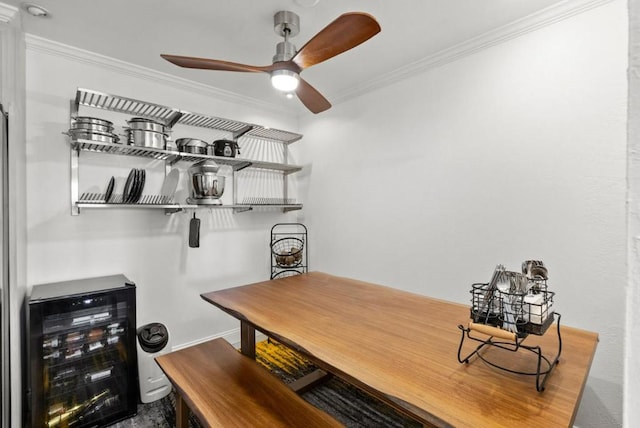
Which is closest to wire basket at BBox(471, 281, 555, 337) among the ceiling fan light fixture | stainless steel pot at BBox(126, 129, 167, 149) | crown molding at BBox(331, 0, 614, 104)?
the ceiling fan light fixture

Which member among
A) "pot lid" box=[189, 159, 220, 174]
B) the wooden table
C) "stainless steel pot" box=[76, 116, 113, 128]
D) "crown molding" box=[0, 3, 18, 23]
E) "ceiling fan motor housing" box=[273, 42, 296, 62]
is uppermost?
"crown molding" box=[0, 3, 18, 23]

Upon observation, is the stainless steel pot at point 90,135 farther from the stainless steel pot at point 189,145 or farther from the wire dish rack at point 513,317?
the wire dish rack at point 513,317

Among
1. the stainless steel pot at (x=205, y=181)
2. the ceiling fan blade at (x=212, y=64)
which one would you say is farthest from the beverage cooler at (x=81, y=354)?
the ceiling fan blade at (x=212, y=64)

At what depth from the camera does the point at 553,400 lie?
0.90m

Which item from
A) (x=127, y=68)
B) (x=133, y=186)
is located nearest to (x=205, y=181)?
(x=133, y=186)

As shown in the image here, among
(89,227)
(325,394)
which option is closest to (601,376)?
(325,394)

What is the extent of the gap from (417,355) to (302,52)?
1.47 m

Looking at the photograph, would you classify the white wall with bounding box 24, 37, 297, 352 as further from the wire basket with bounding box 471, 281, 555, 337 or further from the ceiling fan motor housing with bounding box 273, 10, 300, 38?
the wire basket with bounding box 471, 281, 555, 337

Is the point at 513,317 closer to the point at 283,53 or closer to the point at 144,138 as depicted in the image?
the point at 283,53

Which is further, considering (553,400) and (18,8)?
(18,8)

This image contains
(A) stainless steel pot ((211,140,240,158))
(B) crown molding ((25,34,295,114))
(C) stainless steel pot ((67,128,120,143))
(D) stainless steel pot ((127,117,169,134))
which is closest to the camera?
(C) stainless steel pot ((67,128,120,143))

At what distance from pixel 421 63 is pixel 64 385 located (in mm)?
3475

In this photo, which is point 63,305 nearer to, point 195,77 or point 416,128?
point 195,77

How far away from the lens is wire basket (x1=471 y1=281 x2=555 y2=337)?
41.3 inches
